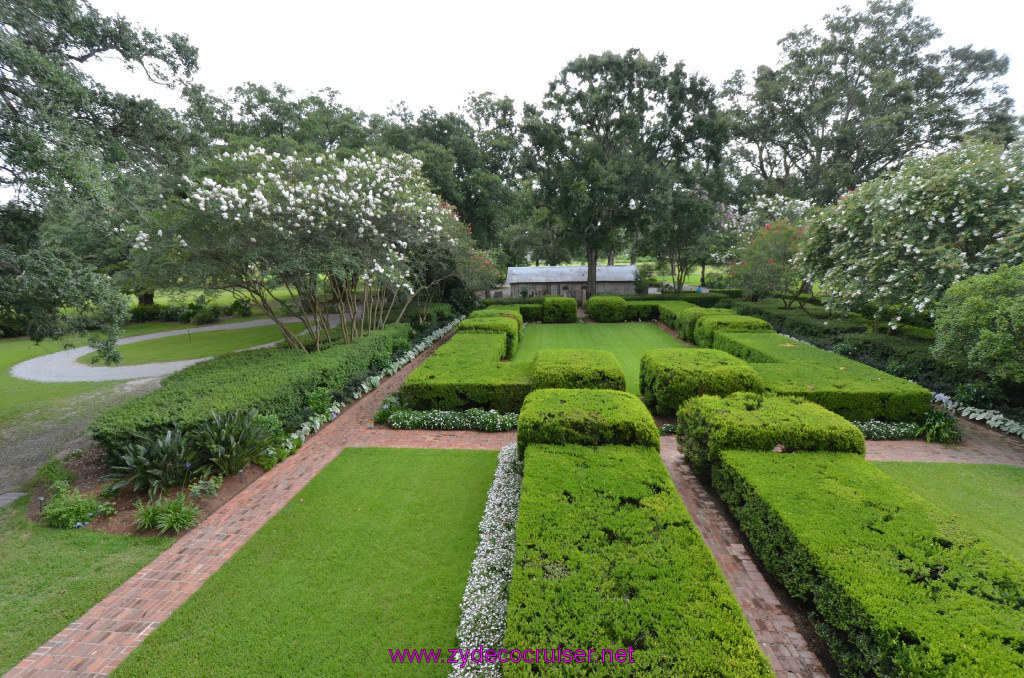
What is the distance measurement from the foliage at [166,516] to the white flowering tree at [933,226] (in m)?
14.4

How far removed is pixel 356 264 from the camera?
9.45 meters

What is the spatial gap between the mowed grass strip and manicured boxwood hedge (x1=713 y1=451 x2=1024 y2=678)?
10.3 ft

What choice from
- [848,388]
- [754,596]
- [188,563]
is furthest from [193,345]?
[848,388]

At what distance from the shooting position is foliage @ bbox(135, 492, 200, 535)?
495 cm

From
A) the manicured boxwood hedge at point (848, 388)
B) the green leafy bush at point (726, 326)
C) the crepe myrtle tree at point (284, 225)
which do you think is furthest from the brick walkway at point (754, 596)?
the green leafy bush at point (726, 326)

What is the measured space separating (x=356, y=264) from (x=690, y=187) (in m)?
21.9

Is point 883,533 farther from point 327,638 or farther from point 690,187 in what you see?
point 690,187

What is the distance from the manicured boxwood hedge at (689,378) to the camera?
7668 millimetres

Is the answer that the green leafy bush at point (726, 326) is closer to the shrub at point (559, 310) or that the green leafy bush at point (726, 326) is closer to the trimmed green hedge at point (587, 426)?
the shrub at point (559, 310)

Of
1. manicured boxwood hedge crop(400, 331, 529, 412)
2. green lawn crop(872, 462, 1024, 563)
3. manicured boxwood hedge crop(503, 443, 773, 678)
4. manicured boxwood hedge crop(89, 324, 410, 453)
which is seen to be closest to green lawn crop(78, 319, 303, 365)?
manicured boxwood hedge crop(89, 324, 410, 453)

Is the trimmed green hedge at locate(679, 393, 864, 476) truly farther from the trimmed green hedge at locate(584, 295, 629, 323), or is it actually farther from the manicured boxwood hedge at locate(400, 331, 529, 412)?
the trimmed green hedge at locate(584, 295, 629, 323)

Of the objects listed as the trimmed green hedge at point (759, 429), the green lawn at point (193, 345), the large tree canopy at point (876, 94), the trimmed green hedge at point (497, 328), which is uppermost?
the large tree canopy at point (876, 94)

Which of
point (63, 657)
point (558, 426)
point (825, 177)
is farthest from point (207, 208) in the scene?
point (825, 177)

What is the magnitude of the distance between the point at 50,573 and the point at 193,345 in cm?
1664
